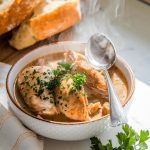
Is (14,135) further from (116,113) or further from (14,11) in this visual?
(14,11)

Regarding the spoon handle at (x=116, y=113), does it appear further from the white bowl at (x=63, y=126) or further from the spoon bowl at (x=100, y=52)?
the spoon bowl at (x=100, y=52)

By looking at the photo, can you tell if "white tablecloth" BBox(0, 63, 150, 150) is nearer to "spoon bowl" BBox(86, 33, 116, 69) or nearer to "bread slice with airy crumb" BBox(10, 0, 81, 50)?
"spoon bowl" BBox(86, 33, 116, 69)

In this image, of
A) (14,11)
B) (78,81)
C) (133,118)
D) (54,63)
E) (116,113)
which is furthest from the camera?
(14,11)

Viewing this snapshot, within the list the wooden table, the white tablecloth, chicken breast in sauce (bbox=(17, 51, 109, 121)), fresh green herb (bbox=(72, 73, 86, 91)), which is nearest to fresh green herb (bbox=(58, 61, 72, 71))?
chicken breast in sauce (bbox=(17, 51, 109, 121))

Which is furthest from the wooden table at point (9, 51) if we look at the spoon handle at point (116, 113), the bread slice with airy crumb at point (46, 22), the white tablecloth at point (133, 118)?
the spoon handle at point (116, 113)

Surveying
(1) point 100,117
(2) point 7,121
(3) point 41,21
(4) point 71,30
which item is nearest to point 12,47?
(3) point 41,21

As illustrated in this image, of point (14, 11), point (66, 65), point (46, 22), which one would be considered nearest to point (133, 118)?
point (66, 65)
